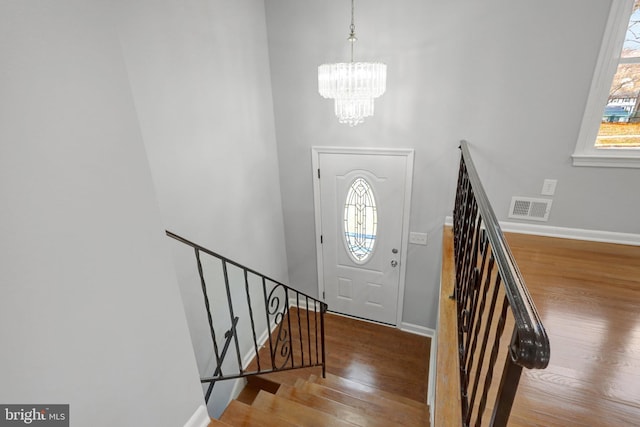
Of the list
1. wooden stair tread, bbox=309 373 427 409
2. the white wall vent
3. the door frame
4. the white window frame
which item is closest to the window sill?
the white window frame

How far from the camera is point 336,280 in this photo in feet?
13.2

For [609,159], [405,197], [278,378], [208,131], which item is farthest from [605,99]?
[278,378]

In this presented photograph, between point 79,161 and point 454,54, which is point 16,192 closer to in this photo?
point 79,161

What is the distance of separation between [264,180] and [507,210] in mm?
2515

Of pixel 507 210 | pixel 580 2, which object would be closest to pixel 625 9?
A: pixel 580 2

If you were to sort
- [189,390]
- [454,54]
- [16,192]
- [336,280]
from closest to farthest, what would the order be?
[16,192] → [189,390] → [454,54] → [336,280]

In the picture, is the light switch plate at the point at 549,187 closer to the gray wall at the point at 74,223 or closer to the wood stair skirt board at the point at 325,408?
the wood stair skirt board at the point at 325,408

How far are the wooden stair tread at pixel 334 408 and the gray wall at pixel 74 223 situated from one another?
1.53 metres

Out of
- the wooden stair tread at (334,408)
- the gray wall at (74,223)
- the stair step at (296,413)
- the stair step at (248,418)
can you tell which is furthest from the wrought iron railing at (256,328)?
the gray wall at (74,223)

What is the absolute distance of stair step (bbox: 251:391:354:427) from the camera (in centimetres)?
203

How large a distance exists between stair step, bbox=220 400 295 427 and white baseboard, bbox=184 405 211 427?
0.29 m

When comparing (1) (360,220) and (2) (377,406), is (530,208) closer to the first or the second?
(1) (360,220)

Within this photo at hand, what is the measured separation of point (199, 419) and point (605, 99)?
3.54 metres

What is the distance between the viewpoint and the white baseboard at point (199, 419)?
154 centimetres
